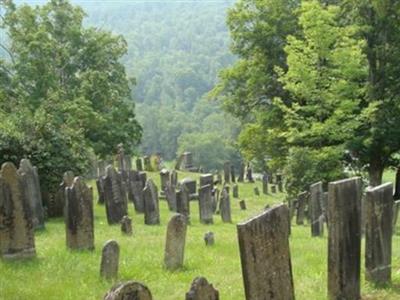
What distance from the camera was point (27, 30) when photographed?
37062mm

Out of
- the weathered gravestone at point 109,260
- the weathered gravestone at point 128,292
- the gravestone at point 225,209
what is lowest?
the gravestone at point 225,209

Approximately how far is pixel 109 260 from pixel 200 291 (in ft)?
12.7

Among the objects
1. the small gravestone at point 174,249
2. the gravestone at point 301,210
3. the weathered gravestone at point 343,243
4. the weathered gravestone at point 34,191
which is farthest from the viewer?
the gravestone at point 301,210

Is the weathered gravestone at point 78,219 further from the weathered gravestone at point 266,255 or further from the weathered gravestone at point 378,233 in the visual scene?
the weathered gravestone at point 266,255

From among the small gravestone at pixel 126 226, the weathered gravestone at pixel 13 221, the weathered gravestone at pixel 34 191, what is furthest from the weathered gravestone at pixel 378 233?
the weathered gravestone at pixel 34 191

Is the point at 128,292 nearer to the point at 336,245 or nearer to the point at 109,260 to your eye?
the point at 336,245

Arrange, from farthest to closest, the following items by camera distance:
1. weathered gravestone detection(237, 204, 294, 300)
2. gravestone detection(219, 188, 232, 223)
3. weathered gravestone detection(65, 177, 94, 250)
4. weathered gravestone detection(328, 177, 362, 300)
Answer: gravestone detection(219, 188, 232, 223)
weathered gravestone detection(65, 177, 94, 250)
weathered gravestone detection(328, 177, 362, 300)
weathered gravestone detection(237, 204, 294, 300)

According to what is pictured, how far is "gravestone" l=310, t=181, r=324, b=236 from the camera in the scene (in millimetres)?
17616

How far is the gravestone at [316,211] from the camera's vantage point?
1762 centimetres

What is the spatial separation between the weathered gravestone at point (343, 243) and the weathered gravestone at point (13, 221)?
565 cm

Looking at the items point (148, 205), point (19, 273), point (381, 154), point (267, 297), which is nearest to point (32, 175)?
point (148, 205)

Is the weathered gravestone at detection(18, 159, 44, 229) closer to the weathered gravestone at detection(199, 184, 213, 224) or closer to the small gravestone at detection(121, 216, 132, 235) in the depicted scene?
the small gravestone at detection(121, 216, 132, 235)

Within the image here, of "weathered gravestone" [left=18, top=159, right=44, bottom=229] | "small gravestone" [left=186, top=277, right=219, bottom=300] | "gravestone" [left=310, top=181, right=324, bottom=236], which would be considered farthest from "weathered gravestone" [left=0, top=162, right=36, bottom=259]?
"gravestone" [left=310, top=181, right=324, bottom=236]

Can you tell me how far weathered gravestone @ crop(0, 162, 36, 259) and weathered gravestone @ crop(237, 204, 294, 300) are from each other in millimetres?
5416
